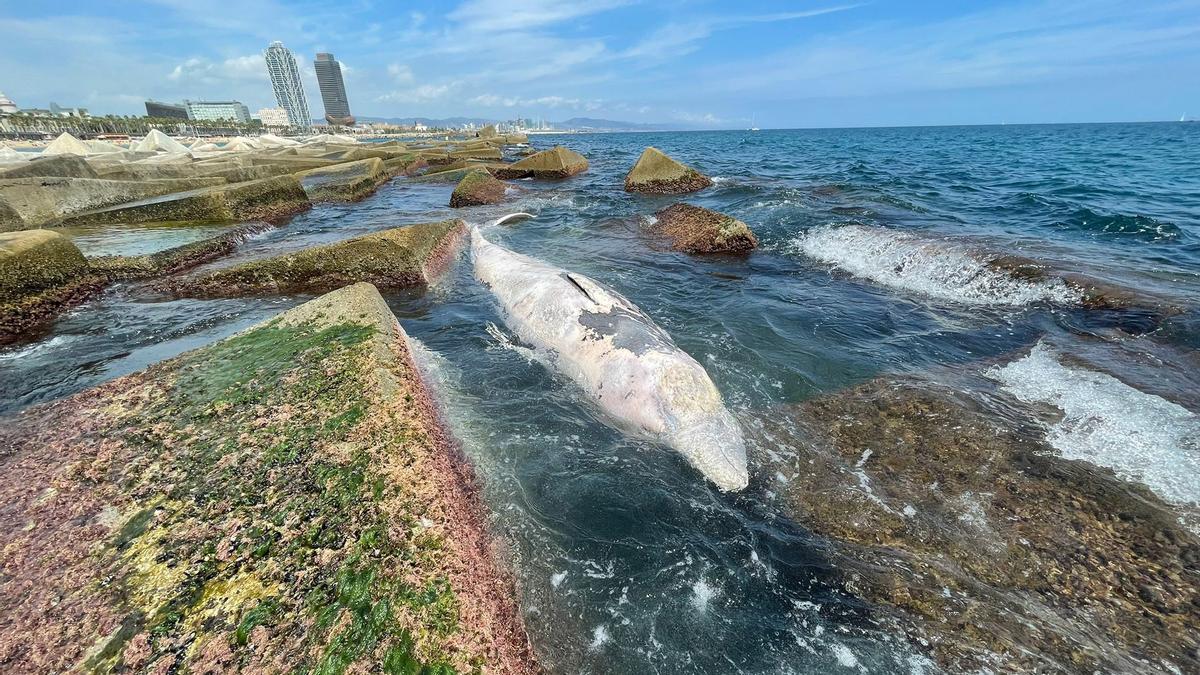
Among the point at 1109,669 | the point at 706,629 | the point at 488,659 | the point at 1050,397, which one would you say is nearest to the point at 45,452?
the point at 488,659

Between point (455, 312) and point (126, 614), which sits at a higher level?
point (126, 614)

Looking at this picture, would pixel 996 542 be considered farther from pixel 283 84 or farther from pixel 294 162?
pixel 283 84

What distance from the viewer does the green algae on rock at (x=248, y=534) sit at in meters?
1.90

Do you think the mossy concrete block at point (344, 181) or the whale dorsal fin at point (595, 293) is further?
the mossy concrete block at point (344, 181)

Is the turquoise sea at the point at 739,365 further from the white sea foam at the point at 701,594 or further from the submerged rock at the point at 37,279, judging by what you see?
the submerged rock at the point at 37,279

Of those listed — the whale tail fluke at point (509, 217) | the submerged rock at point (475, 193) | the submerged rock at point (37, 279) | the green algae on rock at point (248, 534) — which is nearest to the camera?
the green algae on rock at point (248, 534)

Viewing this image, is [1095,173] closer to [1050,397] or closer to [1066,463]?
[1050,397]

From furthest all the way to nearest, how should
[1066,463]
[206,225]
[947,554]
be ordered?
[206,225], [1066,463], [947,554]

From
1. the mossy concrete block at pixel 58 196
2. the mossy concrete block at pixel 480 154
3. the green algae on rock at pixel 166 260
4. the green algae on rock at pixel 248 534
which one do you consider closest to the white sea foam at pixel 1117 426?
the green algae on rock at pixel 248 534

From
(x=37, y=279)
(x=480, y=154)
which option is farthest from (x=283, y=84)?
(x=37, y=279)

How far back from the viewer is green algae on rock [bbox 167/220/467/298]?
755 centimetres

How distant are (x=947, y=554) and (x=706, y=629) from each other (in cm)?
173

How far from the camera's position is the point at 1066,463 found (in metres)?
3.93

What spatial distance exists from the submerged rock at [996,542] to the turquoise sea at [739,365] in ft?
0.83
